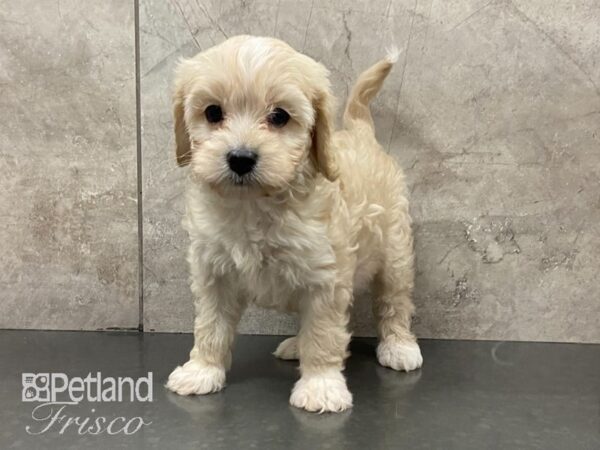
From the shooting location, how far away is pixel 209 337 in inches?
73.0

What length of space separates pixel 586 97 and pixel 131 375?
6.13ft

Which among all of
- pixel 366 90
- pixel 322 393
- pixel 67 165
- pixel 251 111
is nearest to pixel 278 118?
pixel 251 111

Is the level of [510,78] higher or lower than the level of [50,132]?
higher

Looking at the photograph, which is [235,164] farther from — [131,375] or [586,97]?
[586,97]

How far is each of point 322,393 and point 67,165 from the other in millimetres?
1294

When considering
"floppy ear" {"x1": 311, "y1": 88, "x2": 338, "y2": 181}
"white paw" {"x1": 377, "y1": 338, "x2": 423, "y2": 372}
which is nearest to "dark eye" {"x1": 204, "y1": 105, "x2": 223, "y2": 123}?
"floppy ear" {"x1": 311, "y1": 88, "x2": 338, "y2": 181}

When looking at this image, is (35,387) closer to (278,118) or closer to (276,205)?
(276,205)

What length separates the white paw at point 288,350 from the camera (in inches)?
85.0

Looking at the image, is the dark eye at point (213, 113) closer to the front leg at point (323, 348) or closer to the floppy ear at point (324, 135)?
the floppy ear at point (324, 135)

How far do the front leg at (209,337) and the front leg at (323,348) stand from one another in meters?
0.24

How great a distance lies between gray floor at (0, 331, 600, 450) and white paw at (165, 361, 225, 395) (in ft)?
0.11

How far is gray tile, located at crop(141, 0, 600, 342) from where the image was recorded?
2.19 m

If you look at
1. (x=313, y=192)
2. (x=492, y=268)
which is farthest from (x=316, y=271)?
(x=492, y=268)

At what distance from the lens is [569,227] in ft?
7.52
